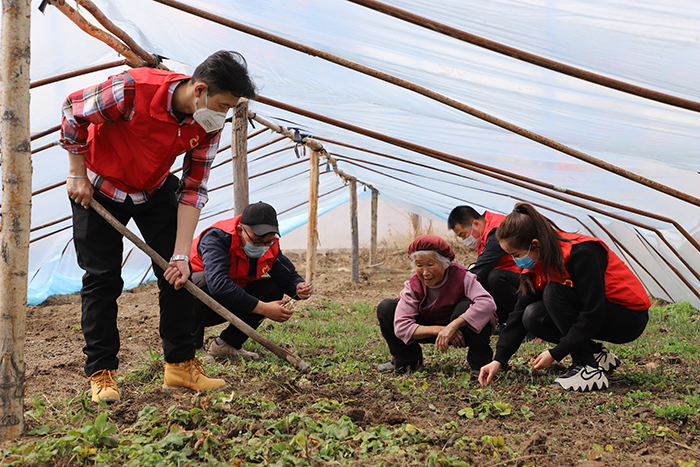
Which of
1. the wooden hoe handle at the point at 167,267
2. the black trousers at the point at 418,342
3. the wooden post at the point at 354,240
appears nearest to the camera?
the wooden hoe handle at the point at 167,267

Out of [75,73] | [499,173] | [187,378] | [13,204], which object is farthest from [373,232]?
Answer: [13,204]

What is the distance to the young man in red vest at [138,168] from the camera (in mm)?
2135

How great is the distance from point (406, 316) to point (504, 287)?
4.72ft

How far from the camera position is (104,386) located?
2.27 metres

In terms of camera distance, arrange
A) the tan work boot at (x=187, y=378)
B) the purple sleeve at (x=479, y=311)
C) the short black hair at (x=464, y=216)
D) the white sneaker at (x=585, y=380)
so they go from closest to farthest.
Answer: the tan work boot at (x=187, y=378) → the white sneaker at (x=585, y=380) → the purple sleeve at (x=479, y=311) → the short black hair at (x=464, y=216)

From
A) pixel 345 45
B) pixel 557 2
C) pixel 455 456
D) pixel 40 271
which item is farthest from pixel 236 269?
pixel 40 271

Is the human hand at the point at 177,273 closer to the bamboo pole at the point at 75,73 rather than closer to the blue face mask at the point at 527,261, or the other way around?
the blue face mask at the point at 527,261

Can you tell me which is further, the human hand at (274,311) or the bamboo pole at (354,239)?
the bamboo pole at (354,239)

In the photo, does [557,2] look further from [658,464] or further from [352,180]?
[352,180]

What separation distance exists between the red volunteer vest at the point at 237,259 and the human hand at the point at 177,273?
876 millimetres

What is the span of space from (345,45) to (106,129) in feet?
5.19

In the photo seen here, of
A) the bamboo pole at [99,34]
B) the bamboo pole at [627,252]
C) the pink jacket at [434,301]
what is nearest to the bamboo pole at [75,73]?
the bamboo pole at [99,34]

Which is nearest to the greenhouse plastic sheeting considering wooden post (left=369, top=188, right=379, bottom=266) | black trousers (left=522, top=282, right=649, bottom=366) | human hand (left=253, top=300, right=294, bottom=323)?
black trousers (left=522, top=282, right=649, bottom=366)

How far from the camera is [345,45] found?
3186 millimetres
